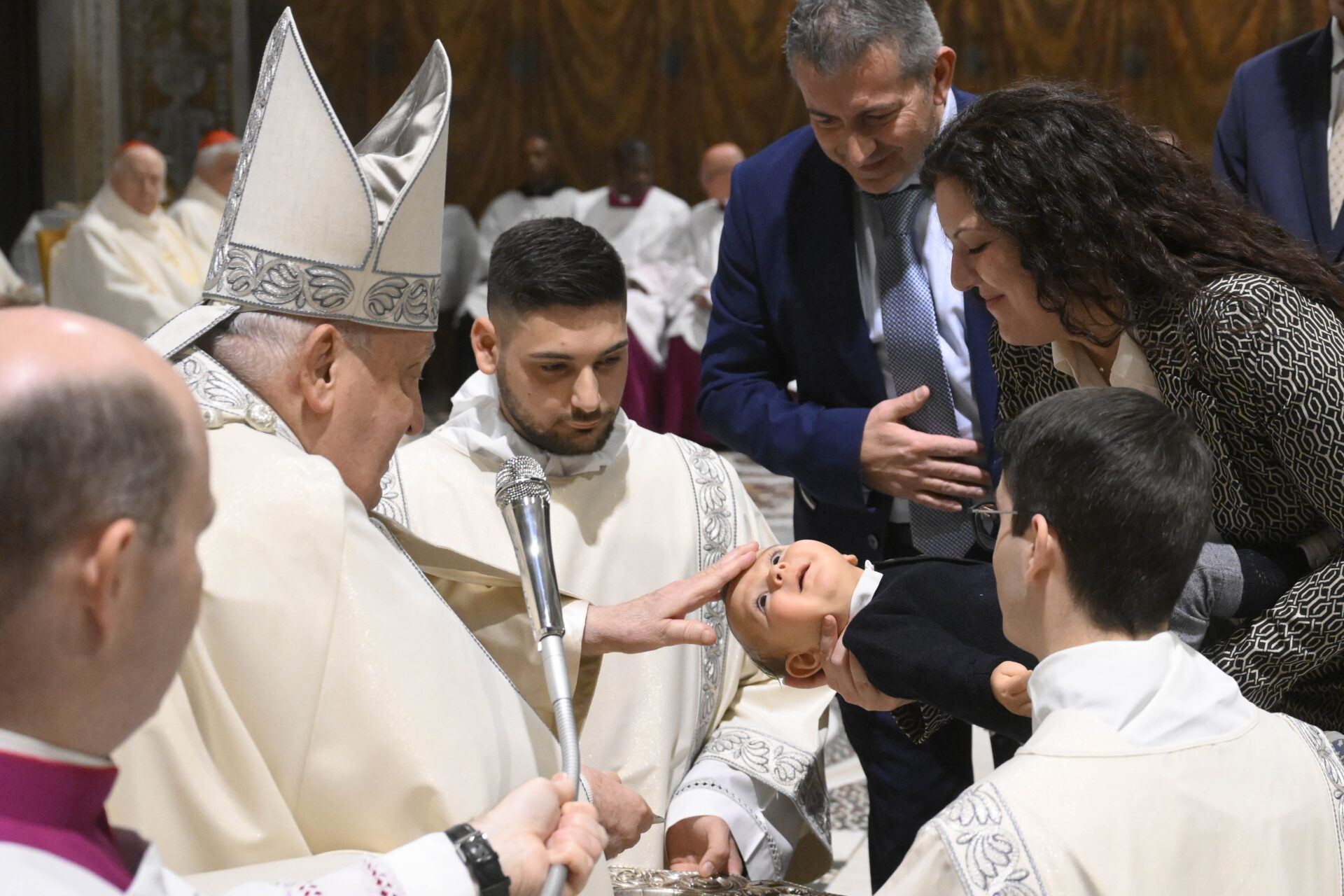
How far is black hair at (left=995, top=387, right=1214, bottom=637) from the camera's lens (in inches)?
62.9

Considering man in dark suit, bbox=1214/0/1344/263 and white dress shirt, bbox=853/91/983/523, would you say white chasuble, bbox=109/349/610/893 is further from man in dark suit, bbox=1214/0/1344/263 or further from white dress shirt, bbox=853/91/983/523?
man in dark suit, bbox=1214/0/1344/263

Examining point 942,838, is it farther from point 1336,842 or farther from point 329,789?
point 329,789

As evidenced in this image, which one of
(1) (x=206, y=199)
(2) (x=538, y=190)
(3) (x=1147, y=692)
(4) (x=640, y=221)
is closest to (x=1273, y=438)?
(3) (x=1147, y=692)

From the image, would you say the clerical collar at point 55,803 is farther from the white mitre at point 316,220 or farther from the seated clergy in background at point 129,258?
the seated clergy in background at point 129,258

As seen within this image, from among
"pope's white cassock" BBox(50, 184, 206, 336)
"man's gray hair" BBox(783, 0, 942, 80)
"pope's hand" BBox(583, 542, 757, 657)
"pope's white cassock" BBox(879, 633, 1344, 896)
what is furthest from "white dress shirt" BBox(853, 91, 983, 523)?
"pope's white cassock" BBox(50, 184, 206, 336)

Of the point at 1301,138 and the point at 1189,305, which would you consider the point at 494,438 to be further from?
the point at 1301,138

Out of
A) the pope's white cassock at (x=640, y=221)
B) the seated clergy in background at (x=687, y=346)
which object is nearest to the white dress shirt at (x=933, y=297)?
the seated clergy in background at (x=687, y=346)

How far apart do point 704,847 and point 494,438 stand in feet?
3.19

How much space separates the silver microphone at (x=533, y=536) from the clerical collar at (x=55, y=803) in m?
0.68

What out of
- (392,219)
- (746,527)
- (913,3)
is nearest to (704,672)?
(746,527)

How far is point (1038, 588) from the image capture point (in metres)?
Answer: 1.66

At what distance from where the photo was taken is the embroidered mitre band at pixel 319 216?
6.42 feet

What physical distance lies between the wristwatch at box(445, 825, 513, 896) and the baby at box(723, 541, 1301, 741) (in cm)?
79

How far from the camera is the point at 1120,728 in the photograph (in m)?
1.54
